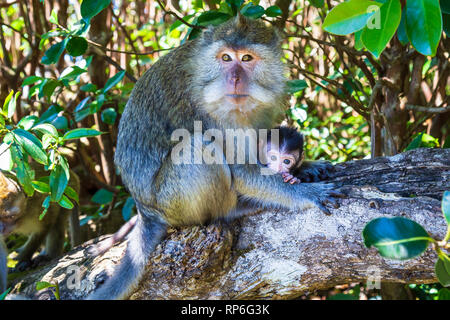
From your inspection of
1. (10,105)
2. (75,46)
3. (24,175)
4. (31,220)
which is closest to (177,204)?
(24,175)

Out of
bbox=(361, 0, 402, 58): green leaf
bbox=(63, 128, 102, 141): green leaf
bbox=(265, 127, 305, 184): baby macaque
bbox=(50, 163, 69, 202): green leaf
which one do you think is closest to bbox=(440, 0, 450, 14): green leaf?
bbox=(361, 0, 402, 58): green leaf

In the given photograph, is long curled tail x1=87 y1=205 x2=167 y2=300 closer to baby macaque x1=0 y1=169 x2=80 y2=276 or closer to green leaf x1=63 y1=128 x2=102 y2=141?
green leaf x1=63 y1=128 x2=102 y2=141

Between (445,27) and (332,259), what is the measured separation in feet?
5.32

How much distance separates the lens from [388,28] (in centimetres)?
210

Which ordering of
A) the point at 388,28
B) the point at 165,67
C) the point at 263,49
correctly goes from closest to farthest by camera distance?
the point at 388,28 < the point at 263,49 < the point at 165,67

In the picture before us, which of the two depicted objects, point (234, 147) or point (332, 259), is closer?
point (332, 259)

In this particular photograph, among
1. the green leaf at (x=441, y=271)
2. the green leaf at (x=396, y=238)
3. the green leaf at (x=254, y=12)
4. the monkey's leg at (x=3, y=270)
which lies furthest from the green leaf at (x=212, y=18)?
the monkey's leg at (x=3, y=270)

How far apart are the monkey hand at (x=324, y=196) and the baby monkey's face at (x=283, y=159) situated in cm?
59

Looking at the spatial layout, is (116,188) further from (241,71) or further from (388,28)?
(388,28)

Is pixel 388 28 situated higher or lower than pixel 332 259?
higher

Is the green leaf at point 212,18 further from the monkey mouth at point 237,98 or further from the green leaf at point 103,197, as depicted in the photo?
the green leaf at point 103,197

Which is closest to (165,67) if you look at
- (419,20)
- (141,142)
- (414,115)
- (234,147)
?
(141,142)

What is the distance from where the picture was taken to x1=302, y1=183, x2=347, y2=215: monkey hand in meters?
3.03

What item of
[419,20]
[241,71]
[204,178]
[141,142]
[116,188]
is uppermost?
[419,20]
